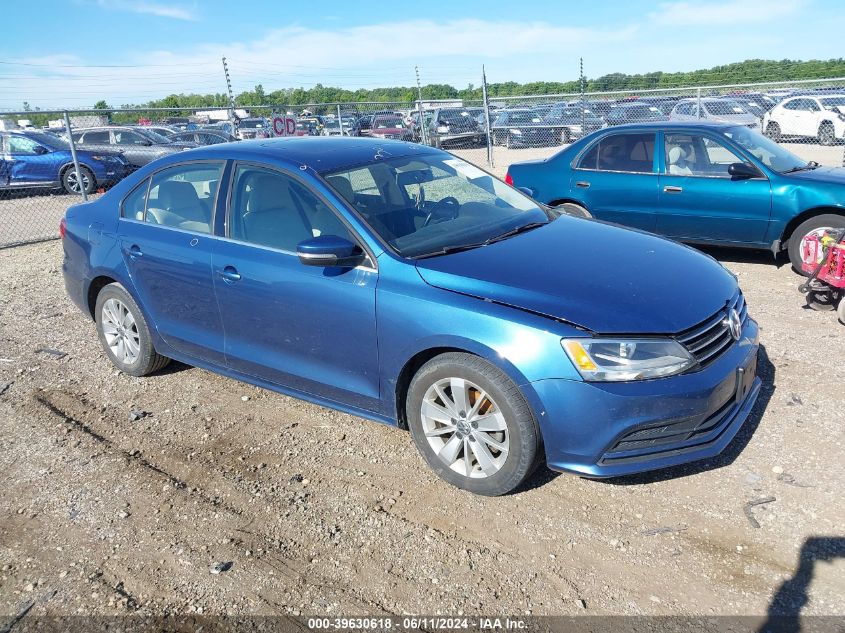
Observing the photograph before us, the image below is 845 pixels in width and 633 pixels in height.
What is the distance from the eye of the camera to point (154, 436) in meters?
4.53

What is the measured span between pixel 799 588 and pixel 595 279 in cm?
161

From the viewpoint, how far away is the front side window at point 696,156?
746 cm

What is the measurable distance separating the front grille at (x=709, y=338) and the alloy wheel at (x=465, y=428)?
3.13ft

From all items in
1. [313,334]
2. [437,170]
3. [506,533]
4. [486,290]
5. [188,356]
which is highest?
[437,170]

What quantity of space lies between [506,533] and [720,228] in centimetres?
529

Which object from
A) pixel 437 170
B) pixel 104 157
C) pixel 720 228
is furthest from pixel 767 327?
pixel 104 157

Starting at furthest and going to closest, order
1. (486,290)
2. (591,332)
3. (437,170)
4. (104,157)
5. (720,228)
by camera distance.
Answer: (104,157)
(720,228)
(437,170)
(486,290)
(591,332)

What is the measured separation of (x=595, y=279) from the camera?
3549 millimetres

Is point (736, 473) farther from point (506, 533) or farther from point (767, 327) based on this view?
point (767, 327)

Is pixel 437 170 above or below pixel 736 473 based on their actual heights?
above

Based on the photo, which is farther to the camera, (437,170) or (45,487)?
(437,170)

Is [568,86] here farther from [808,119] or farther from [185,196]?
[185,196]

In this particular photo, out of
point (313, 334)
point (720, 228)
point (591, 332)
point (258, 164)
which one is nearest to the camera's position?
point (591, 332)

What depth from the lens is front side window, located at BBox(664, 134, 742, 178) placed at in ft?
24.5
